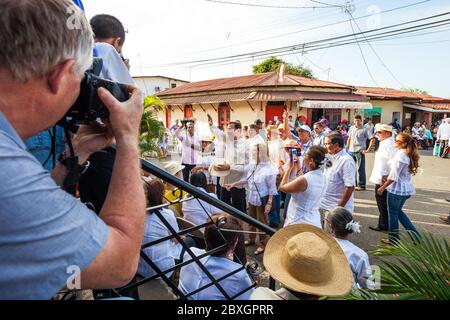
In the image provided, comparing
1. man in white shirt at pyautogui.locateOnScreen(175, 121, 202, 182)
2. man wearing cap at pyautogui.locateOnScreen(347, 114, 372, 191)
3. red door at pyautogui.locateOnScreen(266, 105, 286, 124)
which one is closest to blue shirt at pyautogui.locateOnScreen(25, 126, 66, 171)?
man in white shirt at pyautogui.locateOnScreen(175, 121, 202, 182)

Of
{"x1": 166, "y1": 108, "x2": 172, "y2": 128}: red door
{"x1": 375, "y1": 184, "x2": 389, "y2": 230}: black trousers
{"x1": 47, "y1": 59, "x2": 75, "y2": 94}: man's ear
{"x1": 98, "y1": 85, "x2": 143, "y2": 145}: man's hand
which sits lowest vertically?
{"x1": 375, "y1": 184, "x2": 389, "y2": 230}: black trousers

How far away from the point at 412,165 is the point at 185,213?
335cm

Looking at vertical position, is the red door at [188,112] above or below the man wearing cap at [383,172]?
above

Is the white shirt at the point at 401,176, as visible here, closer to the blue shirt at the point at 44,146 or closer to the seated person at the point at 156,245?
the seated person at the point at 156,245

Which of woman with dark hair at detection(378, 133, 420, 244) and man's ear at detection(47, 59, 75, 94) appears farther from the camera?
woman with dark hair at detection(378, 133, 420, 244)

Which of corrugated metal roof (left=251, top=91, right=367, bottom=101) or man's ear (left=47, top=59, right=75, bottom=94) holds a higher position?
corrugated metal roof (left=251, top=91, right=367, bottom=101)

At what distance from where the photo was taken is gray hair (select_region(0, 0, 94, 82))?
690 mm

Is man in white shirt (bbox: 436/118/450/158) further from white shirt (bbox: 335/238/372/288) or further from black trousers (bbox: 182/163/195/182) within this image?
white shirt (bbox: 335/238/372/288)

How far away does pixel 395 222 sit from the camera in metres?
4.66

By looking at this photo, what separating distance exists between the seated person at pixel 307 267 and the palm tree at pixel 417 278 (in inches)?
11.4

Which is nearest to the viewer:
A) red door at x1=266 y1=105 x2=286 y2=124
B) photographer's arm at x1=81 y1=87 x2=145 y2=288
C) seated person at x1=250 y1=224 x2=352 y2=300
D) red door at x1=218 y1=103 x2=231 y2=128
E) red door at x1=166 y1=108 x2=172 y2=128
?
photographer's arm at x1=81 y1=87 x2=145 y2=288

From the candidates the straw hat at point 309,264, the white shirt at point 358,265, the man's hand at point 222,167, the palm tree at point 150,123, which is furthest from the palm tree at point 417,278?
the man's hand at point 222,167

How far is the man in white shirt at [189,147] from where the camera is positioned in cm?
755

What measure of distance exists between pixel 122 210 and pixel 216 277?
1615mm
